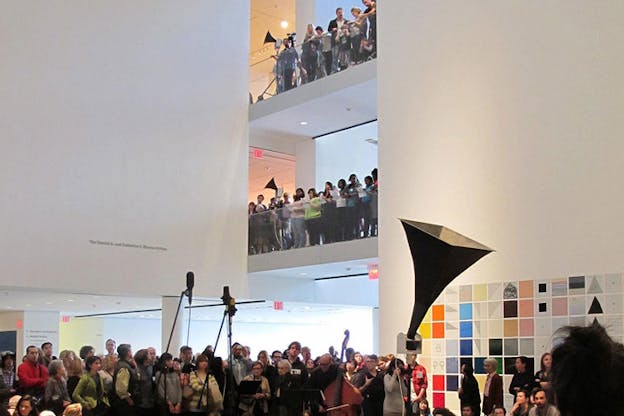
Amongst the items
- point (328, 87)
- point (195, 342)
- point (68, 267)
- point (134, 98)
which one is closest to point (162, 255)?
point (68, 267)

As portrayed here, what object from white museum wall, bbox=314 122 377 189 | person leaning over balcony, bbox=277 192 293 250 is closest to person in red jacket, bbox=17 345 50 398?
person leaning over balcony, bbox=277 192 293 250

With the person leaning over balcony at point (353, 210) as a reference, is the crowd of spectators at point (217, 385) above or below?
below

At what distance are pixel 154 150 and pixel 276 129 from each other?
124 inches

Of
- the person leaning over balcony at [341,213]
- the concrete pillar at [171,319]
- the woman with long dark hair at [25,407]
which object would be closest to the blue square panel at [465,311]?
the woman with long dark hair at [25,407]

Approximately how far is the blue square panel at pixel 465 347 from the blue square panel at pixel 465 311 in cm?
23

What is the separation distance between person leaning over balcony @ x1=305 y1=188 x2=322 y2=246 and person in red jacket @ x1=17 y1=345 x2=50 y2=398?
612 centimetres

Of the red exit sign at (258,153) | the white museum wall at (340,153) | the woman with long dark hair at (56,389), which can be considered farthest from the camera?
the red exit sign at (258,153)

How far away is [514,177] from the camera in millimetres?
9195

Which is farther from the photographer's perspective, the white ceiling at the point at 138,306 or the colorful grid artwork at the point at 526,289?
the white ceiling at the point at 138,306

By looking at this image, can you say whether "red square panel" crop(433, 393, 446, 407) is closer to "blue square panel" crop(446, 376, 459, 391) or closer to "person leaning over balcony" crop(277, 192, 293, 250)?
"blue square panel" crop(446, 376, 459, 391)

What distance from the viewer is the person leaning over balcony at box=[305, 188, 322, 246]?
53.4 feet

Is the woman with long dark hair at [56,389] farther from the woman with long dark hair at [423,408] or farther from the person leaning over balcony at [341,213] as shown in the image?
the person leaning over balcony at [341,213]

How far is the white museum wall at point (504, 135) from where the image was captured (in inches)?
337

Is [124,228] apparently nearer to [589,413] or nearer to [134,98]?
[134,98]
